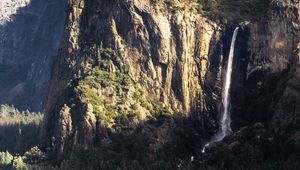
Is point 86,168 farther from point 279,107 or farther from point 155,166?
point 279,107

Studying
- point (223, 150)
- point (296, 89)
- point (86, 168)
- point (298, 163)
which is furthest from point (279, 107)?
point (86, 168)

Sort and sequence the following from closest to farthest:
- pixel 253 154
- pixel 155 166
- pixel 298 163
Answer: pixel 298 163, pixel 253 154, pixel 155 166

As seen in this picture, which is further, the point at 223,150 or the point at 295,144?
the point at 223,150

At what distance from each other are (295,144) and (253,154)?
10.4 m

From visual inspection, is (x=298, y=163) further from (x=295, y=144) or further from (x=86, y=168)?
(x=86, y=168)

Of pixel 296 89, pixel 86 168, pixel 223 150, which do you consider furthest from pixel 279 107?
pixel 86 168

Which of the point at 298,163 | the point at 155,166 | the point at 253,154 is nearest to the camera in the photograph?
the point at 298,163

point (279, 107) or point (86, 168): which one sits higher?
point (279, 107)

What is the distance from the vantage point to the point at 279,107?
198 m

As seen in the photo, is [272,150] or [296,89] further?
[296,89]

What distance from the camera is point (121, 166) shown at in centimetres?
19750

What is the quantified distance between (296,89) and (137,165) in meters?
47.1

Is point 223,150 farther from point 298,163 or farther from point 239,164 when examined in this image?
point 298,163

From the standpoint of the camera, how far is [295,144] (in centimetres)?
17625
